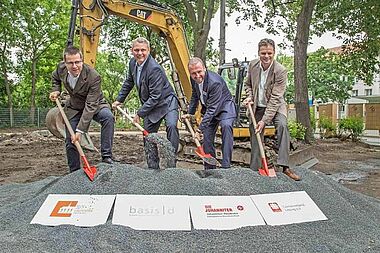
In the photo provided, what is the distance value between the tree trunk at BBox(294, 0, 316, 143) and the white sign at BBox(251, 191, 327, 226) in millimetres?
8589

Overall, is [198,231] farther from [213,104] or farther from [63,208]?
[213,104]

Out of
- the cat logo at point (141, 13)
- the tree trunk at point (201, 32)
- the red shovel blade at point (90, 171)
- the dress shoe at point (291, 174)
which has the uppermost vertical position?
the tree trunk at point (201, 32)

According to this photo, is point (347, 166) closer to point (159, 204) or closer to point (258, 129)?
point (258, 129)

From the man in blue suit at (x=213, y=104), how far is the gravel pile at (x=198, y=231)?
2.31ft

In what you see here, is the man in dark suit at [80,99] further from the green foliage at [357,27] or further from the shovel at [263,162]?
the green foliage at [357,27]

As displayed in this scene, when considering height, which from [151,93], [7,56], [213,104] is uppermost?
[7,56]

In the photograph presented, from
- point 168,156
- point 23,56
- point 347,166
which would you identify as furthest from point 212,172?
point 23,56

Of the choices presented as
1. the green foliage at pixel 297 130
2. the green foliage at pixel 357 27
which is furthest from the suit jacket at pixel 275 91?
the green foliage at pixel 357 27

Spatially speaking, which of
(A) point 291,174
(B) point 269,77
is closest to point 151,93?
(B) point 269,77

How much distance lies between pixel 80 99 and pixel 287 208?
2363 mm

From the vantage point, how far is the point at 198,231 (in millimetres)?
2760

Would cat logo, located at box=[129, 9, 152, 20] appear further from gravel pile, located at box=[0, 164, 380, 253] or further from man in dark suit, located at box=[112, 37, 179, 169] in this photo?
gravel pile, located at box=[0, 164, 380, 253]

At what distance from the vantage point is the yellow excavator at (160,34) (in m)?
5.60

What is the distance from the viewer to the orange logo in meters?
2.95
